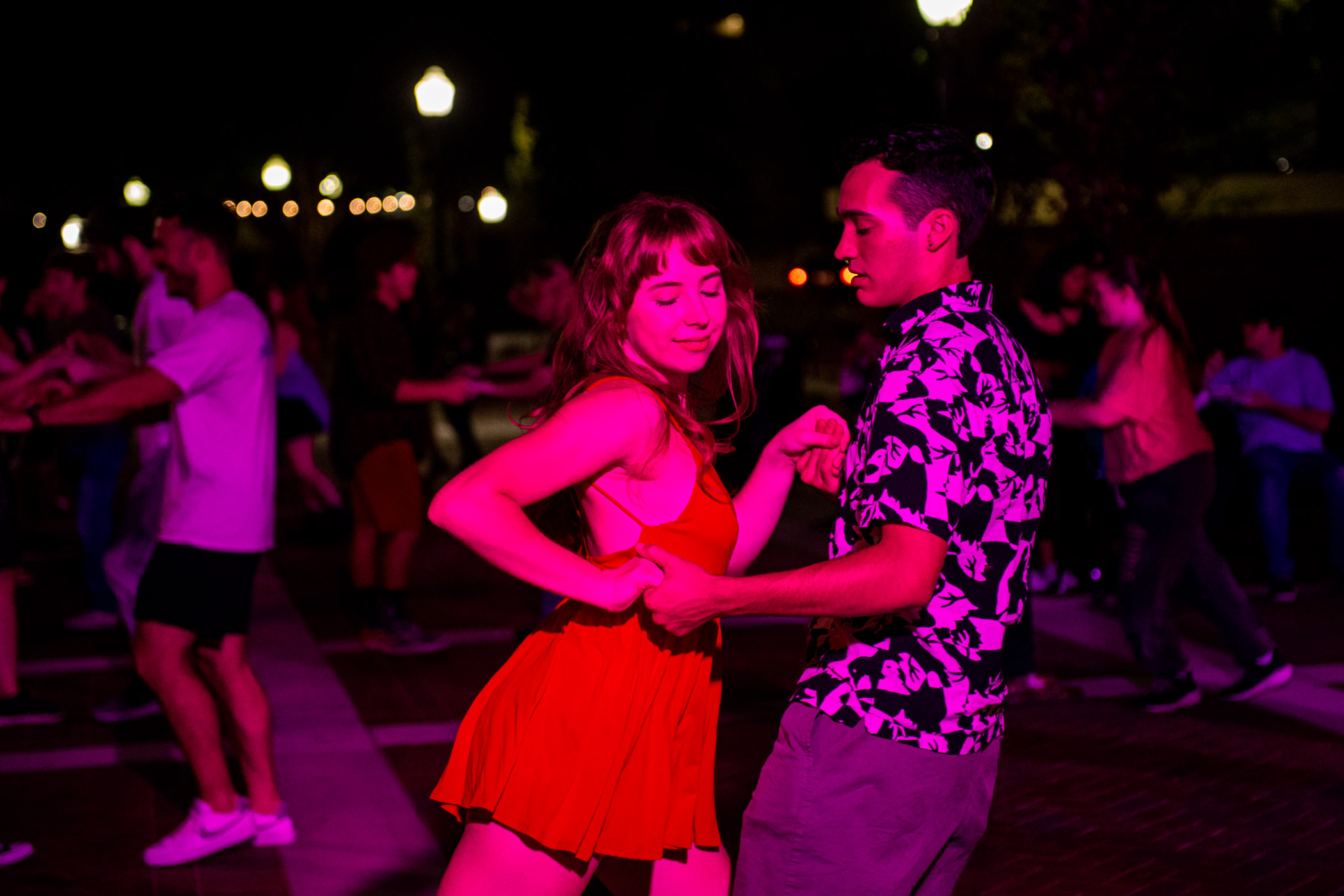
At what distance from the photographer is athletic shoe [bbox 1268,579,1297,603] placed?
8945 millimetres

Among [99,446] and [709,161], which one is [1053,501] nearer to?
[99,446]

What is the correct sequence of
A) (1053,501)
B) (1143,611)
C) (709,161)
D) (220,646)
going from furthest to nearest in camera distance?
1. (709,161)
2. (1053,501)
3. (1143,611)
4. (220,646)

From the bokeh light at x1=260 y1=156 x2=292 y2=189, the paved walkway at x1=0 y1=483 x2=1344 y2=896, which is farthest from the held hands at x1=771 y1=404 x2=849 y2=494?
the bokeh light at x1=260 y1=156 x2=292 y2=189

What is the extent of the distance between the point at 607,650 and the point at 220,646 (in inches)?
96.4

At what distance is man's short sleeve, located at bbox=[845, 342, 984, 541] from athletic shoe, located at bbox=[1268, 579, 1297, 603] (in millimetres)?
7459

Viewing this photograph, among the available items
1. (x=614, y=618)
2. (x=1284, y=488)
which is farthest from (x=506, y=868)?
(x=1284, y=488)

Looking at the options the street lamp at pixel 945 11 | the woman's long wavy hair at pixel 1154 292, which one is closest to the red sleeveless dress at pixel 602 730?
the woman's long wavy hair at pixel 1154 292

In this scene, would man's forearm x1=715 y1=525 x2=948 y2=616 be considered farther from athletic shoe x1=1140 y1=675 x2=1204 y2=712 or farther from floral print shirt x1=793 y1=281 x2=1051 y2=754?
athletic shoe x1=1140 y1=675 x2=1204 y2=712

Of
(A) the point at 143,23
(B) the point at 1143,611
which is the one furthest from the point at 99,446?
(A) the point at 143,23

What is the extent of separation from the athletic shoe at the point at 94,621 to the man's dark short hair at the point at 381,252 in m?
2.80

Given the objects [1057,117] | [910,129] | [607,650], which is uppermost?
[1057,117]

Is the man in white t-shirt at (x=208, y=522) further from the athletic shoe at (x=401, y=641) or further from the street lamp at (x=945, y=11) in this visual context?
the street lamp at (x=945, y=11)

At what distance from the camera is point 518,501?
248 cm

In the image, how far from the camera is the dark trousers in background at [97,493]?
8500 mm
